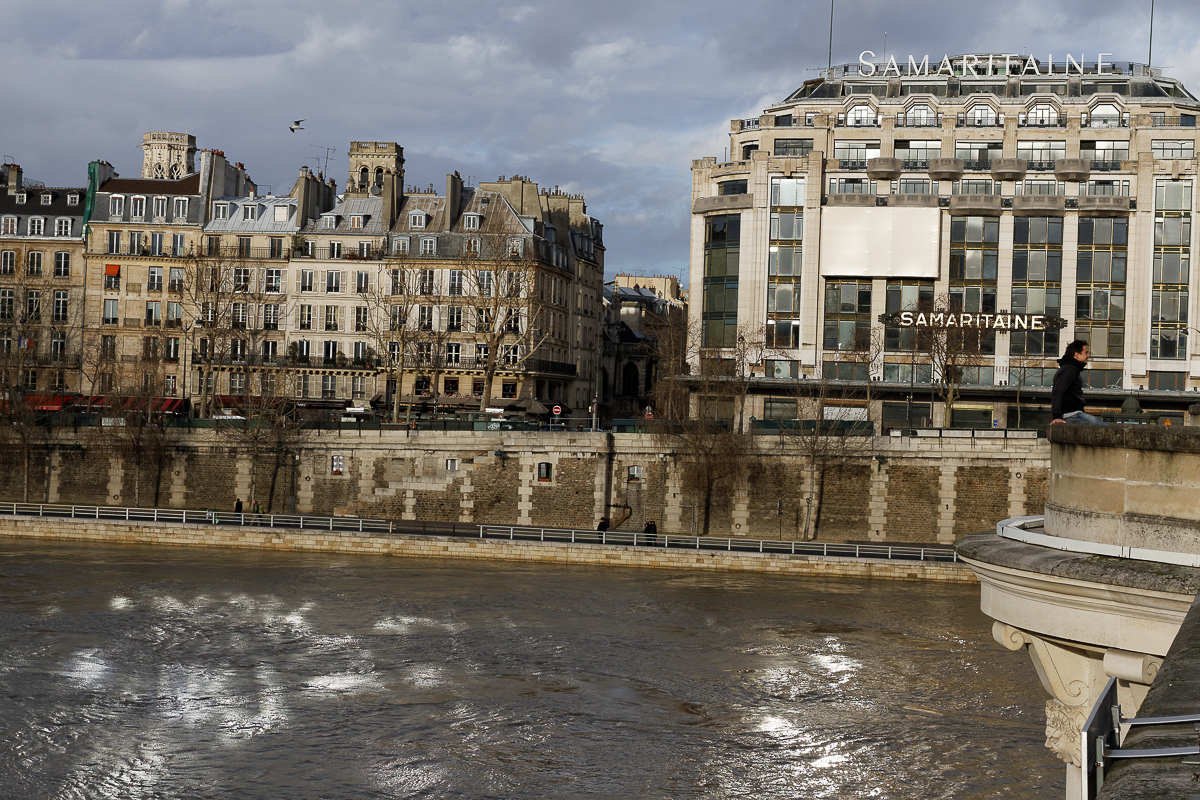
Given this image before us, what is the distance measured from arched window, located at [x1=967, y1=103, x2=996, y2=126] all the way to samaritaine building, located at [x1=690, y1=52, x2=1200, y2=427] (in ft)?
0.39

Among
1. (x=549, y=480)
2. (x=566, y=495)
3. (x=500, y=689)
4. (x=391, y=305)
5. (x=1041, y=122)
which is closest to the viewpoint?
(x=500, y=689)

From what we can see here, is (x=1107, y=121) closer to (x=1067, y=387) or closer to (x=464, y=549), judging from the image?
(x=464, y=549)

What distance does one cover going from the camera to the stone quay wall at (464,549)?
45344 mm

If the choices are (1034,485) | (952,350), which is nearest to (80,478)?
(952,350)

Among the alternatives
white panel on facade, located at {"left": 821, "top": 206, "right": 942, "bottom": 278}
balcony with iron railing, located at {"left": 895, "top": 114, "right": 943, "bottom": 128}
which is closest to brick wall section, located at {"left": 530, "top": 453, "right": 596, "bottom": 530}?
white panel on facade, located at {"left": 821, "top": 206, "right": 942, "bottom": 278}

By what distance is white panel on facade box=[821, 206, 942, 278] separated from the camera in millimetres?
61969

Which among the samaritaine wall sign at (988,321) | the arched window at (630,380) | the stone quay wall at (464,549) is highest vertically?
the samaritaine wall sign at (988,321)

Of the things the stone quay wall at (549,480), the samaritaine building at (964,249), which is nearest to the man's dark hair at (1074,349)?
the stone quay wall at (549,480)

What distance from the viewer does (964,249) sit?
62062 millimetres

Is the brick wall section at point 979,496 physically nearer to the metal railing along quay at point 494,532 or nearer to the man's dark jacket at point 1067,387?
the metal railing along quay at point 494,532

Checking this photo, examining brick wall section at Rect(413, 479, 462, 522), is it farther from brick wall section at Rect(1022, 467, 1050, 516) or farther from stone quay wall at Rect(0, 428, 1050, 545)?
brick wall section at Rect(1022, 467, 1050, 516)

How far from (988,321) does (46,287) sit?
5374cm

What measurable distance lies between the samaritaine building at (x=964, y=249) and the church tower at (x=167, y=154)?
4603 centimetres

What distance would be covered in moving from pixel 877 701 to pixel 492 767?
31.6 ft
